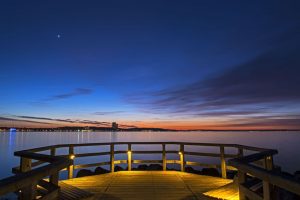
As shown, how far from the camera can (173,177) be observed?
7.68 metres

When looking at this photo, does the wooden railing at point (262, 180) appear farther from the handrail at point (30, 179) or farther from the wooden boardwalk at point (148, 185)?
the handrail at point (30, 179)

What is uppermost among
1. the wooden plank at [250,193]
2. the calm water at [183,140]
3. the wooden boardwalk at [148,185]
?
the wooden plank at [250,193]

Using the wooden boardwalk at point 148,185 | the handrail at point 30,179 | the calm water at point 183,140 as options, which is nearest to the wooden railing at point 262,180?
the wooden boardwalk at point 148,185

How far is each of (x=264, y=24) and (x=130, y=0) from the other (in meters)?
7.59

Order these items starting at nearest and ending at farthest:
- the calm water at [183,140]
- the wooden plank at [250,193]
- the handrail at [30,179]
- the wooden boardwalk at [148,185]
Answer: the handrail at [30,179], the wooden plank at [250,193], the wooden boardwalk at [148,185], the calm water at [183,140]

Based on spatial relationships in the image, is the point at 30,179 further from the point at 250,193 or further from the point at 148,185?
the point at 148,185

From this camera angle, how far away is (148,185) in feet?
21.3

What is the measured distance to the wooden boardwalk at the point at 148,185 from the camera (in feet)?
17.7

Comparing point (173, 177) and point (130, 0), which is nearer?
point (173, 177)

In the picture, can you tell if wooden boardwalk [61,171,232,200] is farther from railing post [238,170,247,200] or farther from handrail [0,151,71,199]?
handrail [0,151,71,199]

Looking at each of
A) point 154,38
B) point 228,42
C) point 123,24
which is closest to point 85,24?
point 123,24

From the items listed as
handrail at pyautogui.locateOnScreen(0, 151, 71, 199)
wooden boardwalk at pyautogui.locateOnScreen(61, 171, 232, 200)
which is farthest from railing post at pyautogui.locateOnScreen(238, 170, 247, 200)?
handrail at pyautogui.locateOnScreen(0, 151, 71, 199)

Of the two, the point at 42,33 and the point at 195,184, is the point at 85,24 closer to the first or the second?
the point at 42,33

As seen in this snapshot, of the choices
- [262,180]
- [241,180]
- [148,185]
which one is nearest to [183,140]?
→ [148,185]
